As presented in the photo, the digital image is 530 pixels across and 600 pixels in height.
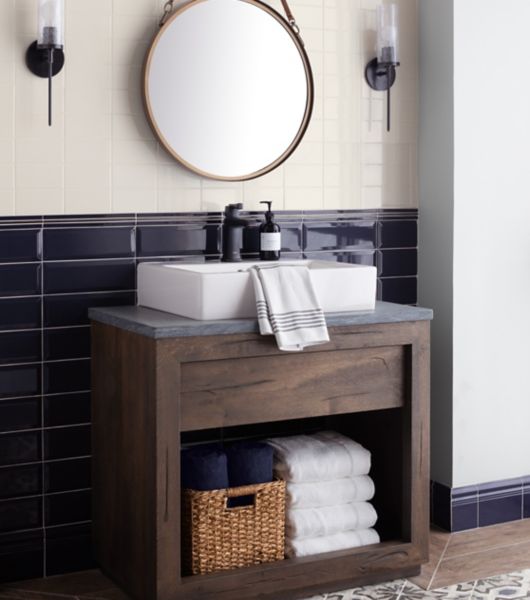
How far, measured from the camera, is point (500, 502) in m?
3.69

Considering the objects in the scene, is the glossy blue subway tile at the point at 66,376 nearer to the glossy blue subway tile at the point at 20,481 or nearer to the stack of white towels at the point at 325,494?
the glossy blue subway tile at the point at 20,481

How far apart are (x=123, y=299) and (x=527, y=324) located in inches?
59.5

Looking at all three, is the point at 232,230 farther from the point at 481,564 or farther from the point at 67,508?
the point at 481,564

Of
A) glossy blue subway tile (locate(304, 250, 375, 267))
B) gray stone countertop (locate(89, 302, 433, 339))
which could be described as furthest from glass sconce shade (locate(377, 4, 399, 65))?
gray stone countertop (locate(89, 302, 433, 339))

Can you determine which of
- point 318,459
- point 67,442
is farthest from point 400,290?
point 67,442

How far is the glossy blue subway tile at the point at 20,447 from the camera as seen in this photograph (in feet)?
10.1

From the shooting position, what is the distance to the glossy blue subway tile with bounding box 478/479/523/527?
12.0 ft

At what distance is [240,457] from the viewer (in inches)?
118

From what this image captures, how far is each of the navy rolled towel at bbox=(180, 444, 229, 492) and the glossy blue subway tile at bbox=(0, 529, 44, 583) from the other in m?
0.57

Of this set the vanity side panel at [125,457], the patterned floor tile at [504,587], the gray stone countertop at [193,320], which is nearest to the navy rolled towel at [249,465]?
the vanity side panel at [125,457]

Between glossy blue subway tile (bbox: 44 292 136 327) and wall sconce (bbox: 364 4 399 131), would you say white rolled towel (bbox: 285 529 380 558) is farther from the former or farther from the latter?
wall sconce (bbox: 364 4 399 131)

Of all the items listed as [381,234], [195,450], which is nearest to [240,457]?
[195,450]

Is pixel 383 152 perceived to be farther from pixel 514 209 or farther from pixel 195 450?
pixel 195 450

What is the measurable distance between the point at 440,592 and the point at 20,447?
139 centimetres
